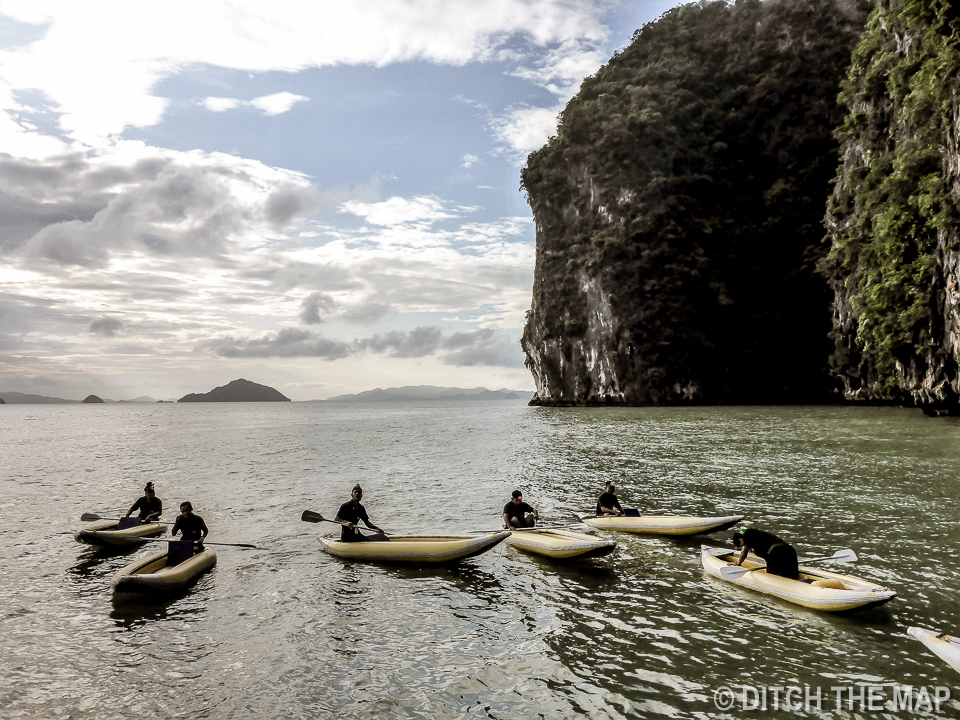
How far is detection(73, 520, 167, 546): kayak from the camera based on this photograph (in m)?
14.7

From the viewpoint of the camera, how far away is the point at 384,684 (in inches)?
298

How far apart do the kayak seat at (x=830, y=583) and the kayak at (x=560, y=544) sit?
139 inches

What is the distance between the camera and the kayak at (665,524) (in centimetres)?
1359

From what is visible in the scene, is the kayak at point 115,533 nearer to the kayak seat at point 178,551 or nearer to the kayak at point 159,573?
the kayak at point 159,573

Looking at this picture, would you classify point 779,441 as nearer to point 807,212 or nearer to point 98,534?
point 98,534

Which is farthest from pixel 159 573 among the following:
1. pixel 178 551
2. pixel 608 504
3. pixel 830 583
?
pixel 830 583

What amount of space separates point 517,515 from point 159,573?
7.63 m

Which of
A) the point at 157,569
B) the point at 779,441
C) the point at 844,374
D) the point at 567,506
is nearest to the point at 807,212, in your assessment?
the point at 844,374

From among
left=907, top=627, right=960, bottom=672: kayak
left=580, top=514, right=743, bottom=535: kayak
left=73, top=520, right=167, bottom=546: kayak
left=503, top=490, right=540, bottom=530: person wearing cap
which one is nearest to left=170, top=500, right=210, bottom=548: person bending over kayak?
left=73, top=520, right=167, bottom=546: kayak

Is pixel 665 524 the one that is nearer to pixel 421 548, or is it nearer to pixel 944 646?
pixel 421 548

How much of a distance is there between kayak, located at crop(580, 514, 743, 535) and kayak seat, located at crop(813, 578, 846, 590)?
4060mm

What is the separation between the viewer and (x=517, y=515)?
14398mm

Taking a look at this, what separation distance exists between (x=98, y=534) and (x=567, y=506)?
41.9 ft

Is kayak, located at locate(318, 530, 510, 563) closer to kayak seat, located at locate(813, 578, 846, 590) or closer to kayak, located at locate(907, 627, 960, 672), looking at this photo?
kayak seat, located at locate(813, 578, 846, 590)
